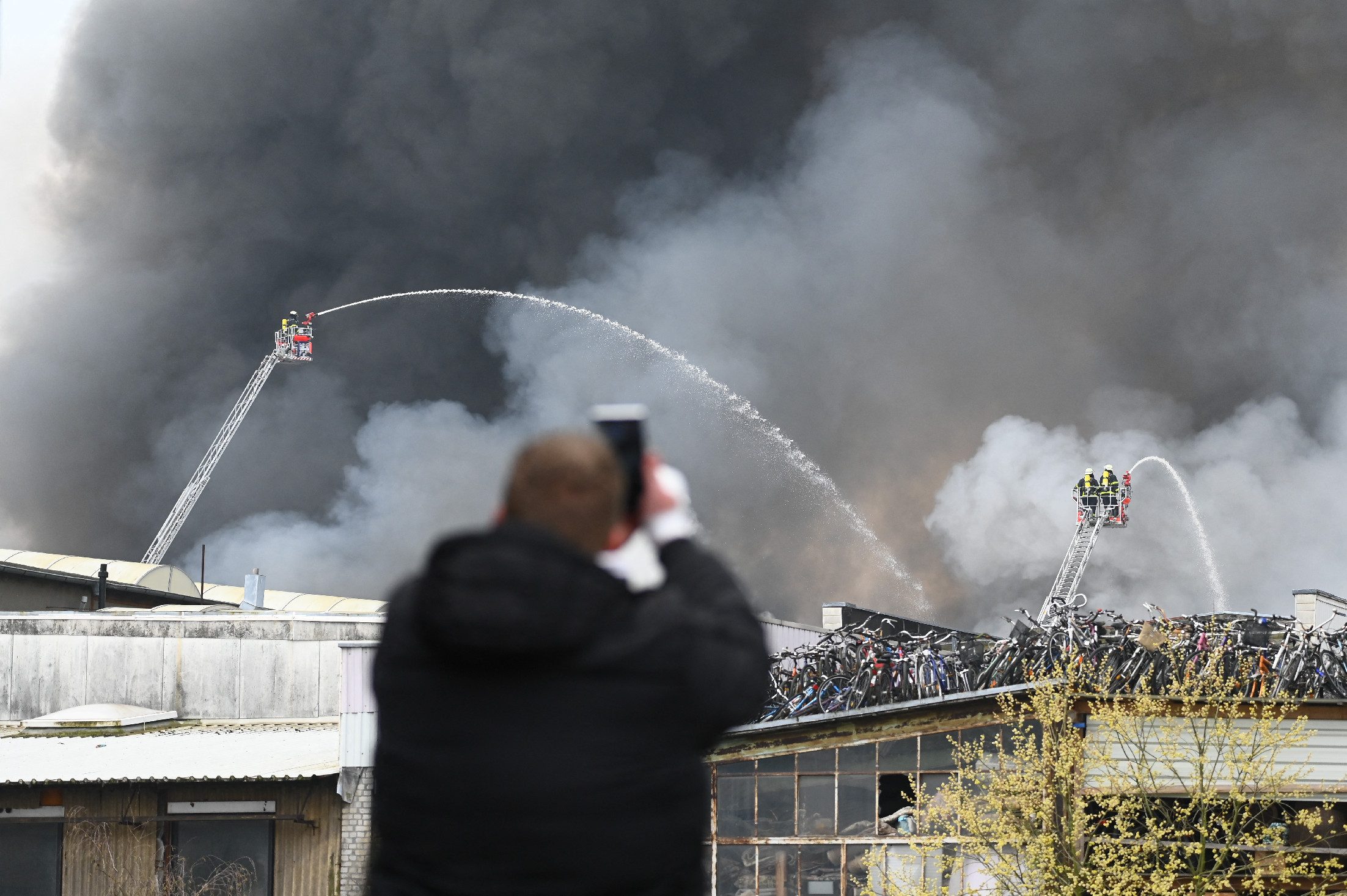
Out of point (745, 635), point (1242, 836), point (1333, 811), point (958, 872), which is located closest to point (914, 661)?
point (958, 872)

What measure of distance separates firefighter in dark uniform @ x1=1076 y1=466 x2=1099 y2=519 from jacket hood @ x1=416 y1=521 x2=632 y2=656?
61701 millimetres

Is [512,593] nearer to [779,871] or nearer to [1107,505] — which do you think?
[779,871]

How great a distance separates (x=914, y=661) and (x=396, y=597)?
2333 cm

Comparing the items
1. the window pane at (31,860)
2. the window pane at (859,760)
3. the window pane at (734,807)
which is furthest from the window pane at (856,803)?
the window pane at (31,860)

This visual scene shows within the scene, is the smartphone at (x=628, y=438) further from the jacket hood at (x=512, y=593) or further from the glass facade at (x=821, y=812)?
the glass facade at (x=821, y=812)

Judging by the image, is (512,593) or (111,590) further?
(111,590)

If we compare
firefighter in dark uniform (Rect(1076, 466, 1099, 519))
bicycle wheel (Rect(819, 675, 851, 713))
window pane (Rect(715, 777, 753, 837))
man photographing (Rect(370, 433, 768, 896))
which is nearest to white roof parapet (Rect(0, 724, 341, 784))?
window pane (Rect(715, 777, 753, 837))

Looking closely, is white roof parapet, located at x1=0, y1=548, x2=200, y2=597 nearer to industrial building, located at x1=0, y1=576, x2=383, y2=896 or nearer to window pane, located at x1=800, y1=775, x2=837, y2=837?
industrial building, located at x1=0, y1=576, x2=383, y2=896

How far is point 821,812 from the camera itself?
2481 centimetres

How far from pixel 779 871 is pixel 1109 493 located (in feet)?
142

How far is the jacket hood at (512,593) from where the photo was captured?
2.37 meters

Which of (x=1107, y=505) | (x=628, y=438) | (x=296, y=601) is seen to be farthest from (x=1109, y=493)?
(x=628, y=438)

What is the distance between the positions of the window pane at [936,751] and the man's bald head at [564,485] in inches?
923

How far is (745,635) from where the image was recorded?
258cm
